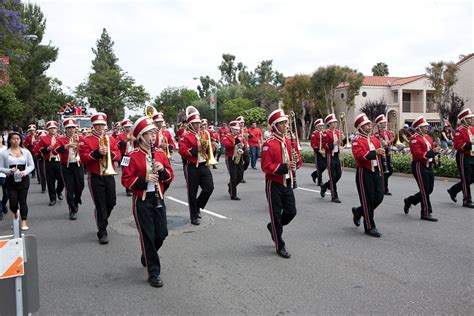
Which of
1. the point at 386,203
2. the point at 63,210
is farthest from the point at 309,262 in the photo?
the point at 63,210

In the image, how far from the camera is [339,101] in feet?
151

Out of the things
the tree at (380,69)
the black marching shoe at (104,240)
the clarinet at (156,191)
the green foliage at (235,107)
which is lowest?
the black marching shoe at (104,240)

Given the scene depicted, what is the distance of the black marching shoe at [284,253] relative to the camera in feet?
19.8

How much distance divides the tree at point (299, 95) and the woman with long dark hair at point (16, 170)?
3745 cm

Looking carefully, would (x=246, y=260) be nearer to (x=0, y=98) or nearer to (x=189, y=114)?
(x=189, y=114)

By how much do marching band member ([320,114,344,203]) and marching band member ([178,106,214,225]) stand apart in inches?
136

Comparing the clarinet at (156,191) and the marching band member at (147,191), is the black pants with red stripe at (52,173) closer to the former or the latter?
the marching band member at (147,191)

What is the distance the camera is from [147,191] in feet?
16.9

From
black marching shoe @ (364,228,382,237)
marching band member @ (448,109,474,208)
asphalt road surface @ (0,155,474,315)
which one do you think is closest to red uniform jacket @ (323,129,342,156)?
asphalt road surface @ (0,155,474,315)

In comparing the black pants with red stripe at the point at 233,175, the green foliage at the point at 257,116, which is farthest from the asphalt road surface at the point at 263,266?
the green foliage at the point at 257,116

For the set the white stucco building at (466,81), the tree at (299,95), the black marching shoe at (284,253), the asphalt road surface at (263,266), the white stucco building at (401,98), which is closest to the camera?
the asphalt road surface at (263,266)

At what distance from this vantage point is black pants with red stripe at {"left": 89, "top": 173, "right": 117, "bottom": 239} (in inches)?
277

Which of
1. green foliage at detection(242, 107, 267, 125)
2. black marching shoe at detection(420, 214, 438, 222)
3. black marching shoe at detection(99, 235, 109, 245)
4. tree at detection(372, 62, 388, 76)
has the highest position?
tree at detection(372, 62, 388, 76)

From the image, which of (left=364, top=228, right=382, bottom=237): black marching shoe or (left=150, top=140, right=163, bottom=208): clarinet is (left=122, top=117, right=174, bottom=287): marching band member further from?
(left=364, top=228, right=382, bottom=237): black marching shoe
